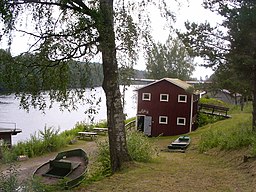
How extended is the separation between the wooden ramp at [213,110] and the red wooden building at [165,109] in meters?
3.20

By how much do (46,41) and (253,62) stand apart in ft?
22.5

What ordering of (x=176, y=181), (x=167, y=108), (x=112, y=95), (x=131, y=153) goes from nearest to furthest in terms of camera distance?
1. (x=176, y=181)
2. (x=112, y=95)
3. (x=131, y=153)
4. (x=167, y=108)

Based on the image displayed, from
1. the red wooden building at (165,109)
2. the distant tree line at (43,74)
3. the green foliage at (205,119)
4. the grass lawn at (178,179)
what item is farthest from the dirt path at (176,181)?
the green foliage at (205,119)

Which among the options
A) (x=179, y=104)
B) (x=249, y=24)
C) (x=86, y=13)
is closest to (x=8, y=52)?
(x=86, y=13)

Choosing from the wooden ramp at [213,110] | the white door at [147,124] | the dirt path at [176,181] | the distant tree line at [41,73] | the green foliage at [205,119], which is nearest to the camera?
the dirt path at [176,181]

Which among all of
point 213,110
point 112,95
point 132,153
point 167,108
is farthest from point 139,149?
point 213,110

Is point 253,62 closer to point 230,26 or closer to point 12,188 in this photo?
point 230,26

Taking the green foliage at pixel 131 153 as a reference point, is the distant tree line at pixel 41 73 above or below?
above

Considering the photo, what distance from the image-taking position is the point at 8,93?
828 centimetres

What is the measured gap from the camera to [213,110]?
30734 mm

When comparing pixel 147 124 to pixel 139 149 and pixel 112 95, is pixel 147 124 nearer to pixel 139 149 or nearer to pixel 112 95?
pixel 139 149

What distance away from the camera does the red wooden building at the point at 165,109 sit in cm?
2738

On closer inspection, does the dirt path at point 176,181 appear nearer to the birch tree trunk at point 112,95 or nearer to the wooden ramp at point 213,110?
the birch tree trunk at point 112,95

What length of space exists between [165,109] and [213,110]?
5.73 m
